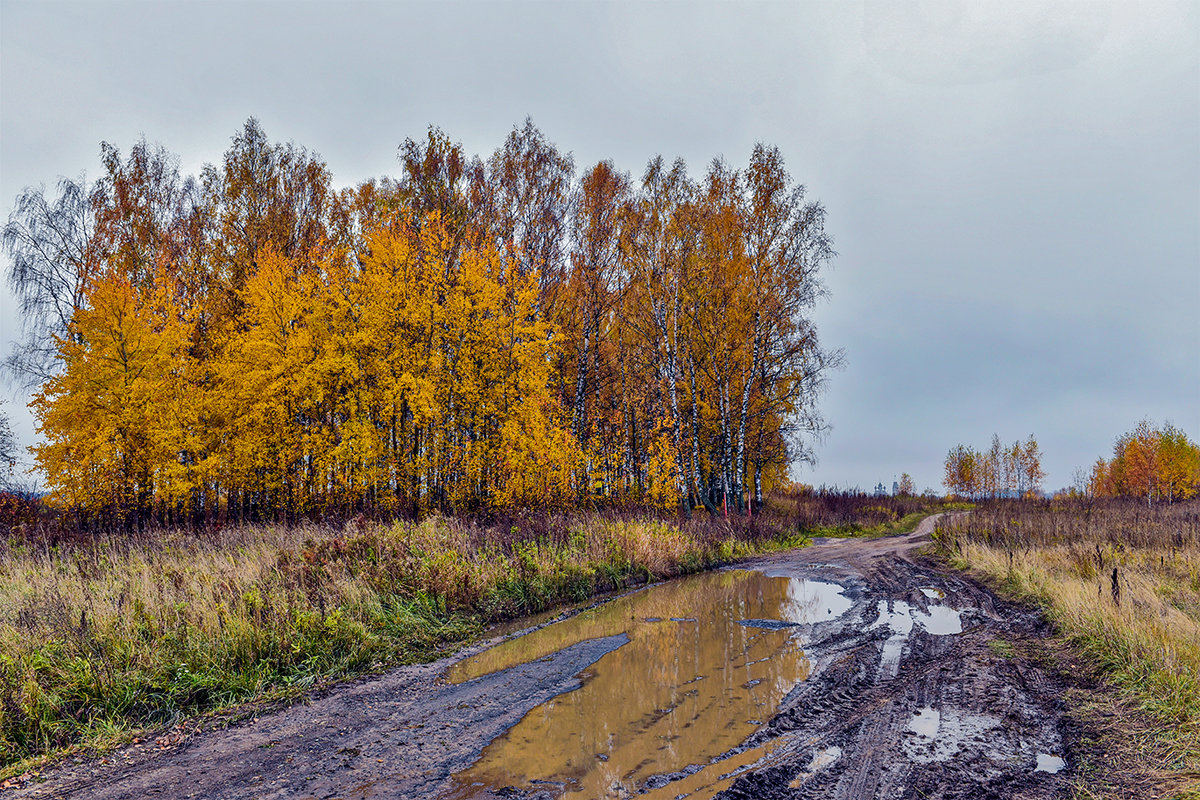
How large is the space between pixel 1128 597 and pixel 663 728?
711 cm

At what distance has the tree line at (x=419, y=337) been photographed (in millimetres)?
16500

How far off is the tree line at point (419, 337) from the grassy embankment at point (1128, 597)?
799 centimetres

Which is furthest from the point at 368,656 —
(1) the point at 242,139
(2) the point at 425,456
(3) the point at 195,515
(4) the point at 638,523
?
(1) the point at 242,139

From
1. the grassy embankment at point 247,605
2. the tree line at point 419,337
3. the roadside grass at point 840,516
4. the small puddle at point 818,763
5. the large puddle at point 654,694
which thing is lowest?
the roadside grass at point 840,516

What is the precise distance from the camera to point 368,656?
697 centimetres

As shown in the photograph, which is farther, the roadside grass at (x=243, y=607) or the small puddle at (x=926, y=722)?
the roadside grass at (x=243, y=607)

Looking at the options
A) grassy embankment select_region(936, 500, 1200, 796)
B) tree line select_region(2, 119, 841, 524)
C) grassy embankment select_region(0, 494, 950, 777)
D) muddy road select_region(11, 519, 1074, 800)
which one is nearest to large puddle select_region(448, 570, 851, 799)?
muddy road select_region(11, 519, 1074, 800)

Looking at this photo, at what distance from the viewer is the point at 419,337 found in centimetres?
1742

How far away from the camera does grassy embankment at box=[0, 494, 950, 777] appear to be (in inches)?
209

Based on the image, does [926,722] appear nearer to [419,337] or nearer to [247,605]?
[247,605]

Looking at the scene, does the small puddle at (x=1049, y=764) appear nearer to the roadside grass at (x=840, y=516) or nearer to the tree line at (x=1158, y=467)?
the roadside grass at (x=840, y=516)

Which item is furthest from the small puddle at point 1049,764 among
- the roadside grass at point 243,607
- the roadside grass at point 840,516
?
the roadside grass at point 840,516

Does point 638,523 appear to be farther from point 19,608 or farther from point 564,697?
point 19,608

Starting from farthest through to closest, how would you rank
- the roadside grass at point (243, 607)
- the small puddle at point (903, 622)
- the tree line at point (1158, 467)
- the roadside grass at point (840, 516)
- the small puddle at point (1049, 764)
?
the tree line at point (1158, 467) → the roadside grass at point (840, 516) → the small puddle at point (903, 622) → the roadside grass at point (243, 607) → the small puddle at point (1049, 764)
